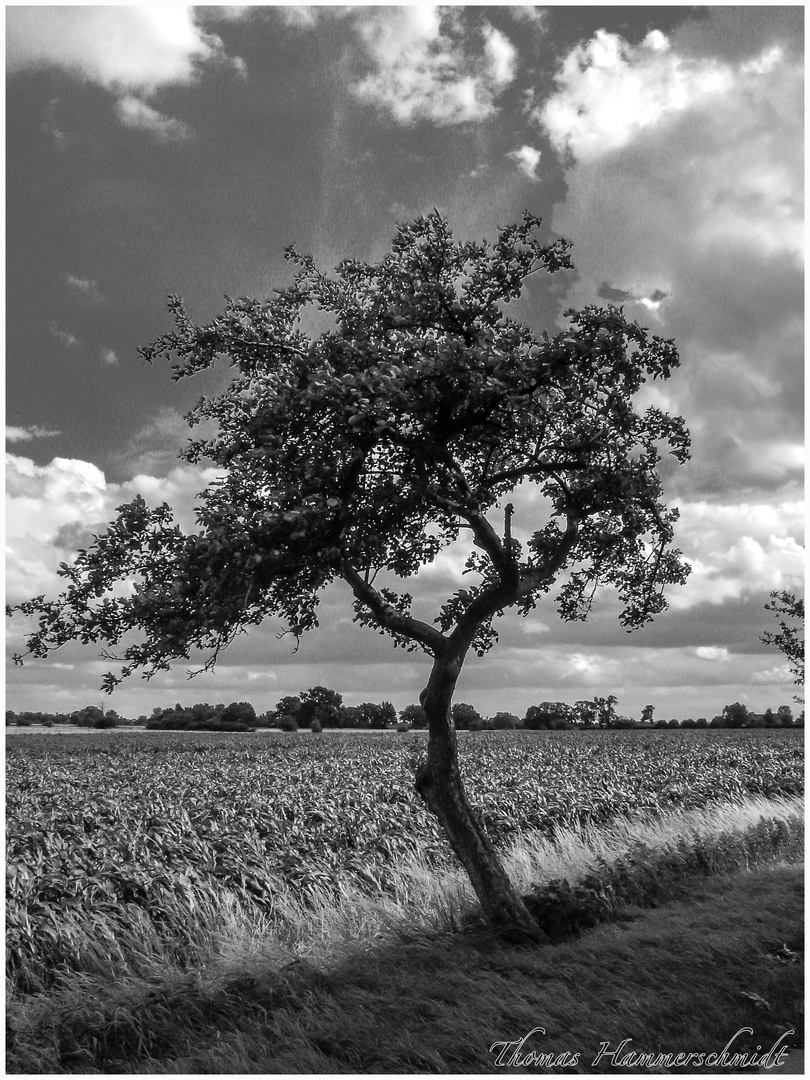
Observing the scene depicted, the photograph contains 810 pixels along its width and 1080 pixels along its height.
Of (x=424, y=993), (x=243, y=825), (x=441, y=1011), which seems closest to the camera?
(x=441, y=1011)

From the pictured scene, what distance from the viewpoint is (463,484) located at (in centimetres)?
1195

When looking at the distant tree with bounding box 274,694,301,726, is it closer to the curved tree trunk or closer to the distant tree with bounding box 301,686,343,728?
the distant tree with bounding box 301,686,343,728

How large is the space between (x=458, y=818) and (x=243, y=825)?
793 cm

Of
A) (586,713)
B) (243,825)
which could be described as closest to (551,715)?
(586,713)

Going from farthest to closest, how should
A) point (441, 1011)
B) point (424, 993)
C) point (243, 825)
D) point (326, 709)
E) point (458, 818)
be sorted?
1. point (326, 709)
2. point (243, 825)
3. point (458, 818)
4. point (424, 993)
5. point (441, 1011)

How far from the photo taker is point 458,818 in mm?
11750

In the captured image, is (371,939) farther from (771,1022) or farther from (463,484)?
(463,484)

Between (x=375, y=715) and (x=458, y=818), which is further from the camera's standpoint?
(x=375, y=715)

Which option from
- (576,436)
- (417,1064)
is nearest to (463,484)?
(576,436)

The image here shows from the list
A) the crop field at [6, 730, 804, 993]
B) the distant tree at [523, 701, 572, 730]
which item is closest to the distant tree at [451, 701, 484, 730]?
the distant tree at [523, 701, 572, 730]

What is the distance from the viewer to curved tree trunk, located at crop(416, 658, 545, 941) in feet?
38.0

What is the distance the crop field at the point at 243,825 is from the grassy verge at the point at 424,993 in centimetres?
85

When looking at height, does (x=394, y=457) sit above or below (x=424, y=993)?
above

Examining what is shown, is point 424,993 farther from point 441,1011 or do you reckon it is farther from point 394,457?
point 394,457
